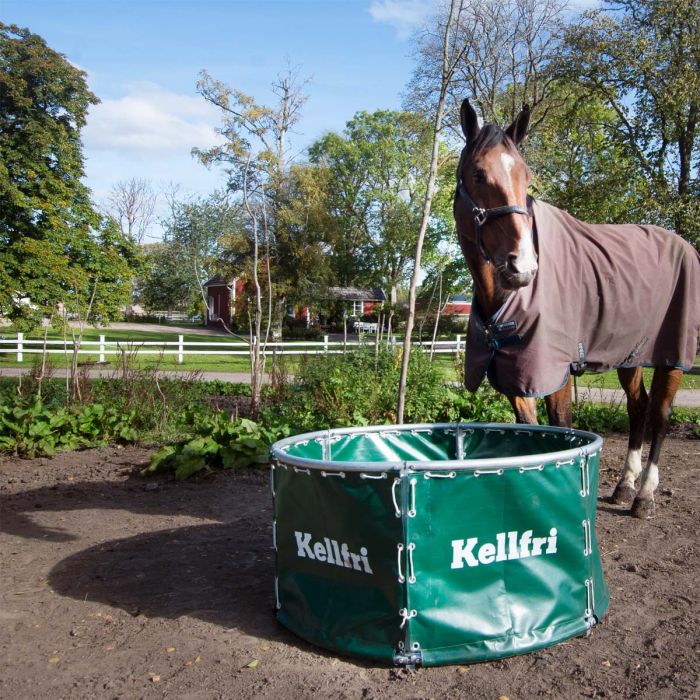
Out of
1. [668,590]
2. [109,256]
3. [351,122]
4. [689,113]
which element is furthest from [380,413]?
[351,122]

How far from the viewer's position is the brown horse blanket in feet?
14.0

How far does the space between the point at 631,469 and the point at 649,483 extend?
17.6 inches

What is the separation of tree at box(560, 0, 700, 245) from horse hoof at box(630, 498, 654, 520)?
13275mm

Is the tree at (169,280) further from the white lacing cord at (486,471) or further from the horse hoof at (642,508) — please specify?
the white lacing cord at (486,471)

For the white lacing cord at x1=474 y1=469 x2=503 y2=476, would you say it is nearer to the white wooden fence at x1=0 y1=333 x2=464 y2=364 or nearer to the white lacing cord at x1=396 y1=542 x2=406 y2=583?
the white lacing cord at x1=396 y1=542 x2=406 y2=583

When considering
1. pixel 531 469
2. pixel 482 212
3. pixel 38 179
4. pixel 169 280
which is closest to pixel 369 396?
pixel 482 212

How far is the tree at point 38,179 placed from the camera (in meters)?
24.8

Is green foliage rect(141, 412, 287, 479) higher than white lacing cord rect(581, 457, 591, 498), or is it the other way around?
white lacing cord rect(581, 457, 591, 498)

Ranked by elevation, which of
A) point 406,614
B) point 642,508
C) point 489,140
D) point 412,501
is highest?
point 489,140

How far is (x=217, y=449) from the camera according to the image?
7.32 m

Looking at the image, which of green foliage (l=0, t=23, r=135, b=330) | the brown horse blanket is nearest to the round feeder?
the brown horse blanket

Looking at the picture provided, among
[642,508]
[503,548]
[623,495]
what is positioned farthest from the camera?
[623,495]

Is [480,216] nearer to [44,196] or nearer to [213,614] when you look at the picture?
[213,614]

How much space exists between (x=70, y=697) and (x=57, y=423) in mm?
5666
